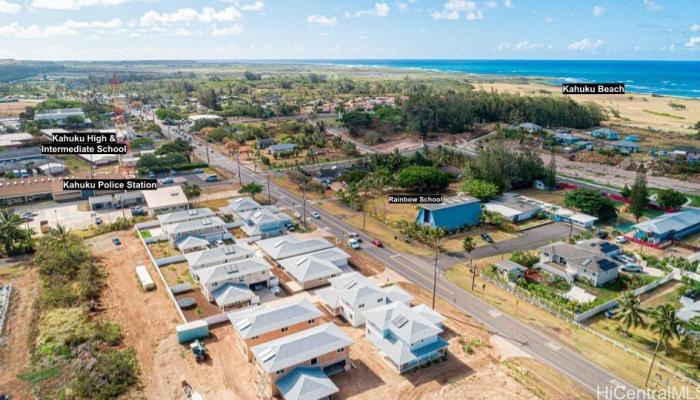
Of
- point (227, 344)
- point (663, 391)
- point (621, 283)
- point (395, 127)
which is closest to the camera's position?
point (663, 391)

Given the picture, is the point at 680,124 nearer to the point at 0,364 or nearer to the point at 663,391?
the point at 663,391

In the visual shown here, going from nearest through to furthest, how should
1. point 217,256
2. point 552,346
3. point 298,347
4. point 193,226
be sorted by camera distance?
point 298,347, point 552,346, point 217,256, point 193,226

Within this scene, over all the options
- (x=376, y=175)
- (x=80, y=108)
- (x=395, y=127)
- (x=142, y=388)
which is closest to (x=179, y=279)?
(x=142, y=388)

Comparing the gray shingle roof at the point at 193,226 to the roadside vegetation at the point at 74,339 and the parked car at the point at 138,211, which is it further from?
the parked car at the point at 138,211

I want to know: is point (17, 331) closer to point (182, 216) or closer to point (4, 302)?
point (4, 302)

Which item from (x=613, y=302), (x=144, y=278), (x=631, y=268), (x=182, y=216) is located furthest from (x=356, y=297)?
(x=631, y=268)

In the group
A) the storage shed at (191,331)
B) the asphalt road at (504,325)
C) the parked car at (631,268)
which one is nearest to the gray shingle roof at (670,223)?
the parked car at (631,268)
